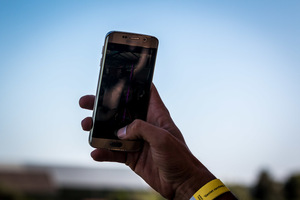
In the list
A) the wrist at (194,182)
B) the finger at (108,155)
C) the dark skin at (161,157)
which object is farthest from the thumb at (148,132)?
the finger at (108,155)

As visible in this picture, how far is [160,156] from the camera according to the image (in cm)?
166

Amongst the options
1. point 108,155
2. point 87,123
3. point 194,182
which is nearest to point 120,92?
point 87,123

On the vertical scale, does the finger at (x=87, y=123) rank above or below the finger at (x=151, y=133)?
below

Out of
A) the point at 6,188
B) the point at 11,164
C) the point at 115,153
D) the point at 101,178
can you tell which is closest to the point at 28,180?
the point at 11,164

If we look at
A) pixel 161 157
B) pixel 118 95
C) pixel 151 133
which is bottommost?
pixel 161 157

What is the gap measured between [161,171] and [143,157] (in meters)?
0.23

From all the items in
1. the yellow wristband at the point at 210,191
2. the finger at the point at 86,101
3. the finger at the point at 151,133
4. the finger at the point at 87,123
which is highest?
the finger at the point at 86,101

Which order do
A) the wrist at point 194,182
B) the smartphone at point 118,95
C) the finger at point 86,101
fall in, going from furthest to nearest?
1. the finger at point 86,101
2. the smartphone at point 118,95
3. the wrist at point 194,182

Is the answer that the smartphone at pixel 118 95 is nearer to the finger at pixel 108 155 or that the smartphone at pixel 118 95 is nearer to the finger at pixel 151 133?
the finger at pixel 108 155

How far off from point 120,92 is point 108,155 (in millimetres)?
340

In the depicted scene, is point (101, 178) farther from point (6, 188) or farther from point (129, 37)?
point (129, 37)

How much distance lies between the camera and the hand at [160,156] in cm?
162

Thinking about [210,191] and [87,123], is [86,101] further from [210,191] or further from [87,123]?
[210,191]

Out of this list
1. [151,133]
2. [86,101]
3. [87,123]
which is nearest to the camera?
[151,133]
